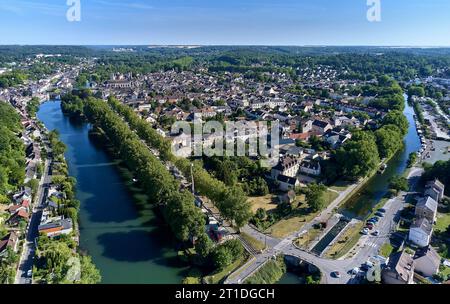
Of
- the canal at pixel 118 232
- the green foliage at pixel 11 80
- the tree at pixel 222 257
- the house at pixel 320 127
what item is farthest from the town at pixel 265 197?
the green foliage at pixel 11 80

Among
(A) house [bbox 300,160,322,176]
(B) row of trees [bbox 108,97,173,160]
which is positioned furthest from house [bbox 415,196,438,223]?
(B) row of trees [bbox 108,97,173,160]

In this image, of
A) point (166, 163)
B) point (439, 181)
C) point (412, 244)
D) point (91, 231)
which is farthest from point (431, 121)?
point (91, 231)

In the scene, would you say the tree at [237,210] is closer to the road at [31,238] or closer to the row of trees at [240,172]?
the row of trees at [240,172]

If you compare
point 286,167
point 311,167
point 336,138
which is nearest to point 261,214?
point 286,167

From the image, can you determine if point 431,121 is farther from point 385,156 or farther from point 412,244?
point 412,244

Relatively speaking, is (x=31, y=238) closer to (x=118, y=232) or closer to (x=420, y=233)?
(x=118, y=232)

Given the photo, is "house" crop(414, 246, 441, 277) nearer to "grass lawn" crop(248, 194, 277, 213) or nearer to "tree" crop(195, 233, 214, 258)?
"grass lawn" crop(248, 194, 277, 213)
